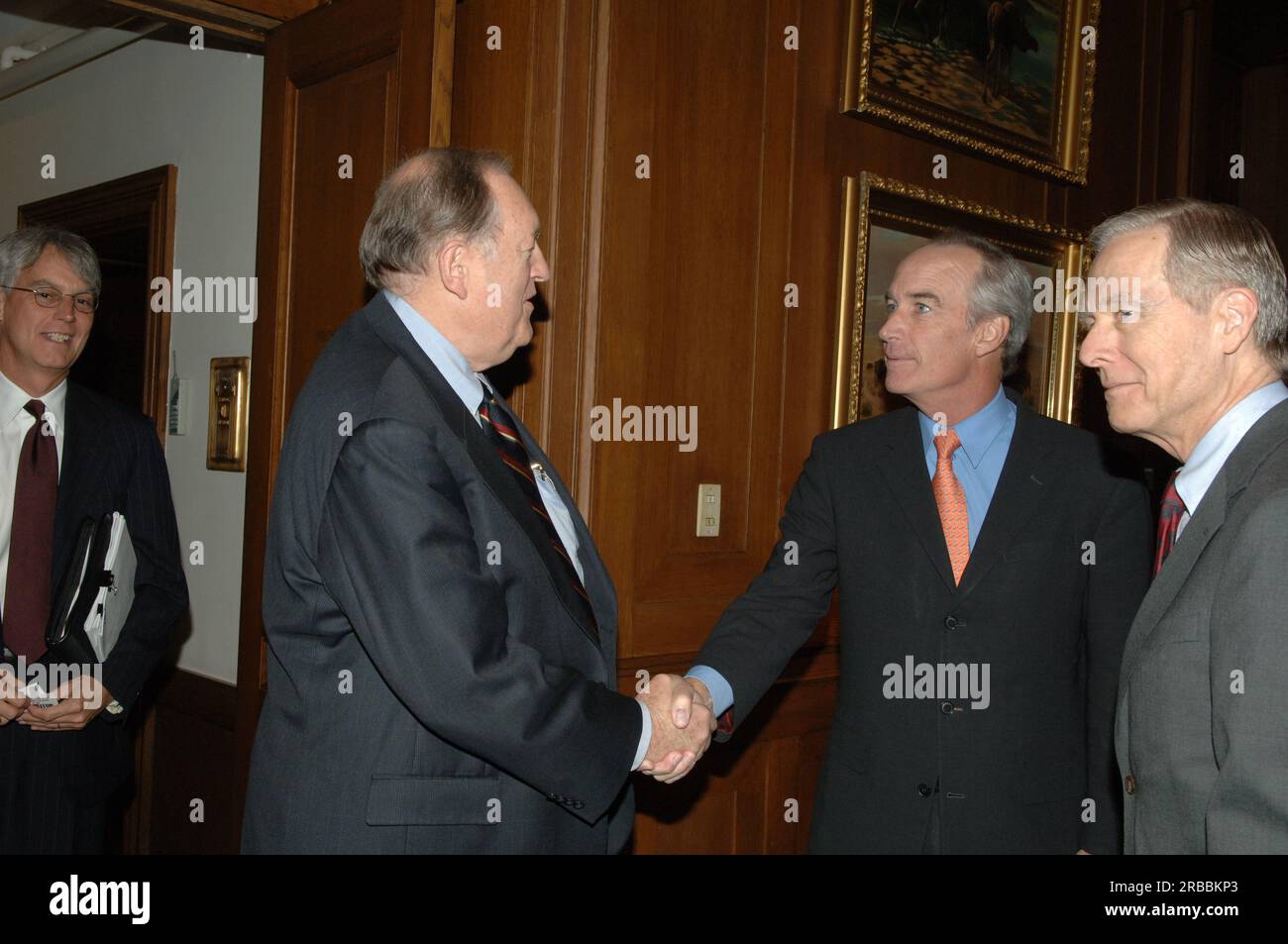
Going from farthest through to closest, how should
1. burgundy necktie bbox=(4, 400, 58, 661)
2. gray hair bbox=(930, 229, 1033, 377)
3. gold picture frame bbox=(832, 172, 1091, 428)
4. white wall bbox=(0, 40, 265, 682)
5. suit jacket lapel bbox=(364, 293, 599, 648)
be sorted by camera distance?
white wall bbox=(0, 40, 265, 682) < gold picture frame bbox=(832, 172, 1091, 428) < burgundy necktie bbox=(4, 400, 58, 661) < gray hair bbox=(930, 229, 1033, 377) < suit jacket lapel bbox=(364, 293, 599, 648)

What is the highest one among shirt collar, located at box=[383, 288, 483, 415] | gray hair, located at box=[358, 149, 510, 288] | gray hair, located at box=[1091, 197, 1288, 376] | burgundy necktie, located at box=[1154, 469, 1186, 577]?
gray hair, located at box=[358, 149, 510, 288]

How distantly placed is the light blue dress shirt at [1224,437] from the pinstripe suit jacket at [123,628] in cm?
262

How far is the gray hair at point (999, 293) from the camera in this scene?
272 centimetres

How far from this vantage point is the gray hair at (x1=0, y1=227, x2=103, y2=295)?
3023mm

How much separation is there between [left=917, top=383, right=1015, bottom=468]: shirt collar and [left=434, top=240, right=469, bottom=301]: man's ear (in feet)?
3.89

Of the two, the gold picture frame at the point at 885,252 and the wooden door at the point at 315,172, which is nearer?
the wooden door at the point at 315,172

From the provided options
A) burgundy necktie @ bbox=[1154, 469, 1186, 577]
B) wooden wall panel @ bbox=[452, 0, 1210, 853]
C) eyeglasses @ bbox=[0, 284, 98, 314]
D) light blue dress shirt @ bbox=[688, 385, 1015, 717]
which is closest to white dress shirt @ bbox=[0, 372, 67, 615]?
eyeglasses @ bbox=[0, 284, 98, 314]

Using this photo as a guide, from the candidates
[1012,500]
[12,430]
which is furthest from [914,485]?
[12,430]

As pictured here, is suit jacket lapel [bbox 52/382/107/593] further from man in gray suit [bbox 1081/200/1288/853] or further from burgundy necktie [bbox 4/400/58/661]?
man in gray suit [bbox 1081/200/1288/853]

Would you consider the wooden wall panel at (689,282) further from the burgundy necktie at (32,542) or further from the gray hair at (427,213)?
the burgundy necktie at (32,542)

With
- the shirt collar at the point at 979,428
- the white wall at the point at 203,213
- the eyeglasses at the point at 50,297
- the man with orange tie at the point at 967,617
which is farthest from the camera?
the white wall at the point at 203,213

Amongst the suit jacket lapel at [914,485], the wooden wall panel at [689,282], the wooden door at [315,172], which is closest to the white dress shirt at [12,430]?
the wooden door at [315,172]

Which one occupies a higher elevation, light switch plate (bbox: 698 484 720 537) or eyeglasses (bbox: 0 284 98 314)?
eyeglasses (bbox: 0 284 98 314)

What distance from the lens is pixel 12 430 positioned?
9.83 ft
